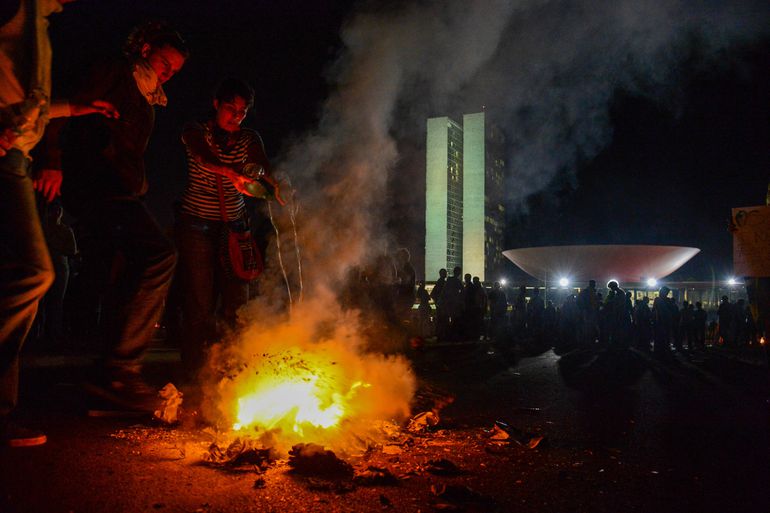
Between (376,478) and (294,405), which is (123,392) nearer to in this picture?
(294,405)

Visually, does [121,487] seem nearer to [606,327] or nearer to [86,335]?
[86,335]

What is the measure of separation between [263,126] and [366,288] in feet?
11.7

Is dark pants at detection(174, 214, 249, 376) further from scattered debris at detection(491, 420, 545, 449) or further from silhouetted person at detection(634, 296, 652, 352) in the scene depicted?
silhouetted person at detection(634, 296, 652, 352)

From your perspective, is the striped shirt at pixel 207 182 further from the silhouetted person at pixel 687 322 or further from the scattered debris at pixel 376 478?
the silhouetted person at pixel 687 322

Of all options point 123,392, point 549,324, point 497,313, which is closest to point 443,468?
point 123,392

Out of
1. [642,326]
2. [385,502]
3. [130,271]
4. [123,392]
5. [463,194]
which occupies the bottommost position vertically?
[385,502]

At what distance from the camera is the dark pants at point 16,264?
8.07 ft

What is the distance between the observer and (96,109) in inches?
117

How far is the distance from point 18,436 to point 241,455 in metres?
1.00

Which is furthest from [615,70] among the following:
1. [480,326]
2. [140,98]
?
[140,98]

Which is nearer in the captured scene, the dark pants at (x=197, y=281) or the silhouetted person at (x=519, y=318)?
the dark pants at (x=197, y=281)

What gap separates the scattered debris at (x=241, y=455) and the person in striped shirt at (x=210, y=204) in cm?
123

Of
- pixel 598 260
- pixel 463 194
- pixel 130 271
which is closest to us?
pixel 130 271

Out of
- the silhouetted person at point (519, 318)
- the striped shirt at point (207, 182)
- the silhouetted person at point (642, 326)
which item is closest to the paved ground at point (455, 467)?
the striped shirt at point (207, 182)
